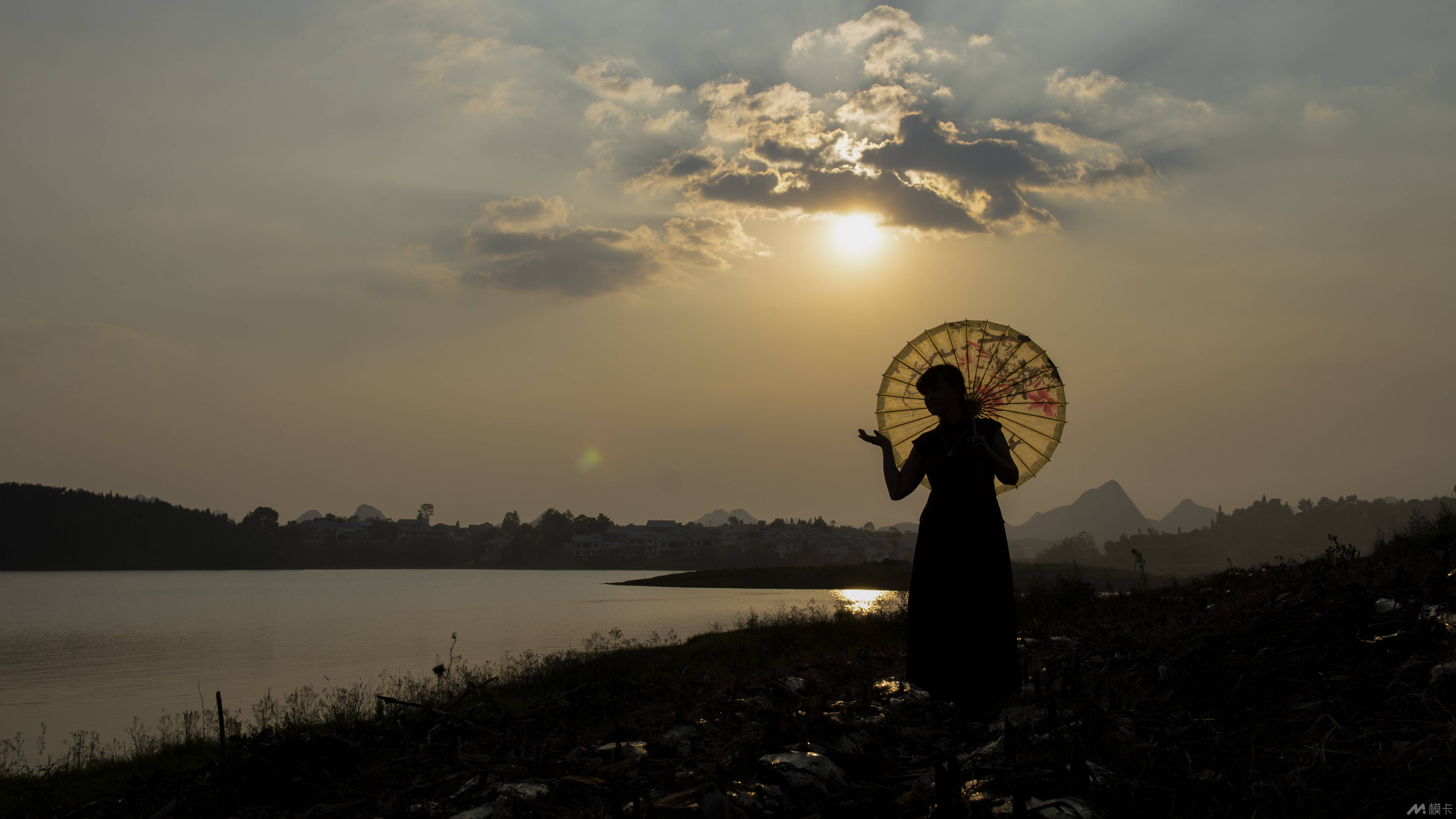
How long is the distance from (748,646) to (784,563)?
5706 inches

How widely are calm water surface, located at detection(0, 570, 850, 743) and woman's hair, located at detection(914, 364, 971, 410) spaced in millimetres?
12199

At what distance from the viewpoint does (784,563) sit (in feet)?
530

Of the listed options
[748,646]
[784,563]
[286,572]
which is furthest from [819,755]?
[286,572]

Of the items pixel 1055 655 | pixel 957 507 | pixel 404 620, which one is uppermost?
pixel 957 507

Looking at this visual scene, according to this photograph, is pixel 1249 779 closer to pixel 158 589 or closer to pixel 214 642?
pixel 214 642

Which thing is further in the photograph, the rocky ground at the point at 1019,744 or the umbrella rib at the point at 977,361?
A: the umbrella rib at the point at 977,361

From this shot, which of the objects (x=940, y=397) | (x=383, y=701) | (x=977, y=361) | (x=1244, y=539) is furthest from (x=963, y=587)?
(x=1244, y=539)

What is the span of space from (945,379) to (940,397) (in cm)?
17

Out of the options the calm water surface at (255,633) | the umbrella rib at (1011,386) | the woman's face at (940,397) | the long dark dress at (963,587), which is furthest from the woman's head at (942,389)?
the calm water surface at (255,633)

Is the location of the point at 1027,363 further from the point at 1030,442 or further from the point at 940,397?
the point at 940,397

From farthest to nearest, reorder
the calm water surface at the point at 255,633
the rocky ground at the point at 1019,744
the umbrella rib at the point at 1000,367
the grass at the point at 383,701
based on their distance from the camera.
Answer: the calm water surface at the point at 255,633, the grass at the point at 383,701, the umbrella rib at the point at 1000,367, the rocky ground at the point at 1019,744

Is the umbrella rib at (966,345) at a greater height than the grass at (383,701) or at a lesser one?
greater

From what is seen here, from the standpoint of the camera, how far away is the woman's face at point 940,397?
266 inches

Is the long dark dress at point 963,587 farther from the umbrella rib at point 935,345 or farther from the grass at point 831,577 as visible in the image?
the grass at point 831,577
